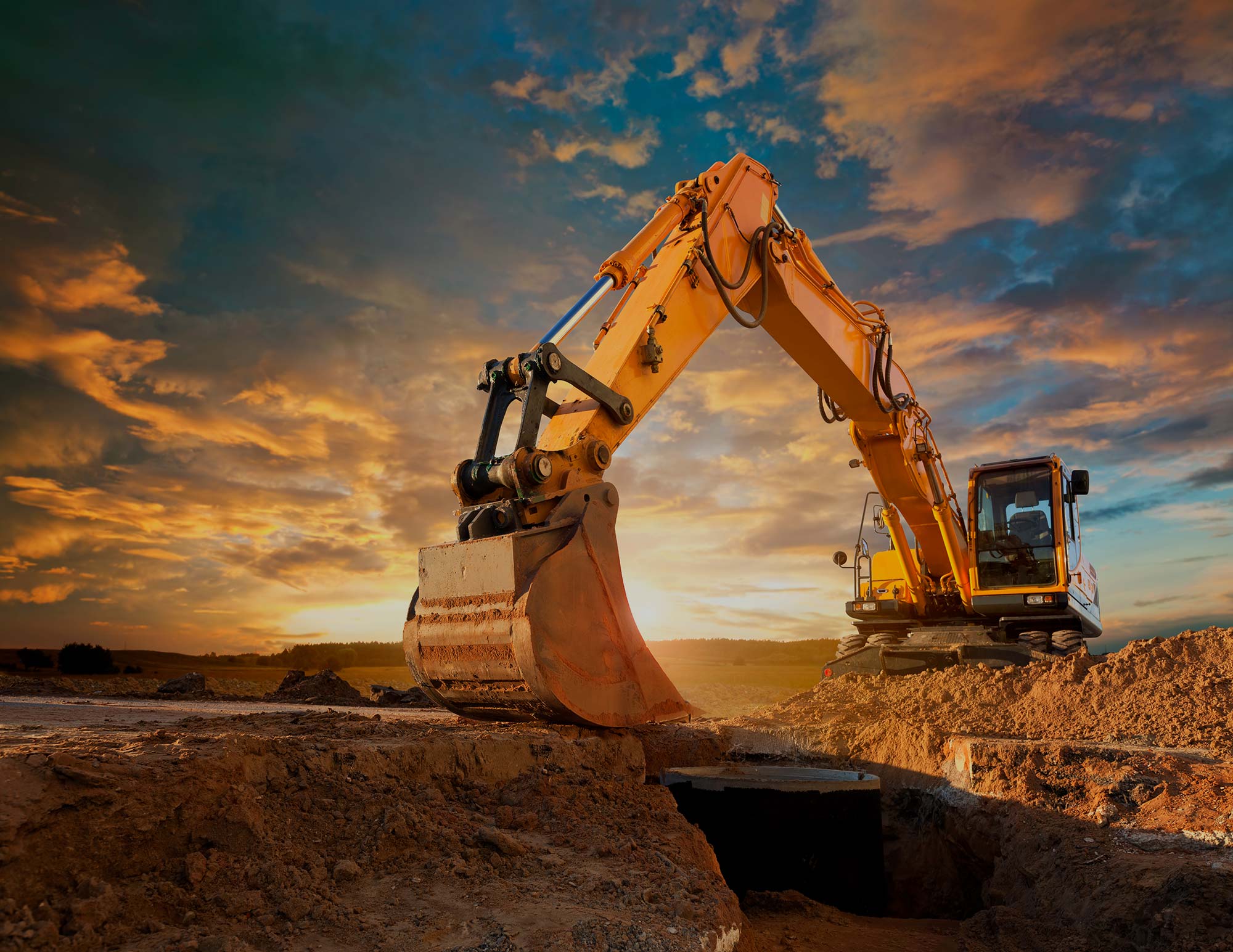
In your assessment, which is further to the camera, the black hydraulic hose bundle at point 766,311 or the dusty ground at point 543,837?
the black hydraulic hose bundle at point 766,311

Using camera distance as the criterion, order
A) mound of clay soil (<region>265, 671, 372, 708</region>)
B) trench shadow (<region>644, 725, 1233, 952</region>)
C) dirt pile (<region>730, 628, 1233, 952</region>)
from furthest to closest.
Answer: mound of clay soil (<region>265, 671, 372, 708</region>) < dirt pile (<region>730, 628, 1233, 952</region>) < trench shadow (<region>644, 725, 1233, 952</region>)

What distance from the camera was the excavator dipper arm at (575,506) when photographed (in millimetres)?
4707

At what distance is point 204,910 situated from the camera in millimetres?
2820

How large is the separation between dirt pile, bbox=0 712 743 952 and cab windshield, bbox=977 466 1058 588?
758 cm

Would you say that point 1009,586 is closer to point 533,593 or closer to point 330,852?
point 533,593

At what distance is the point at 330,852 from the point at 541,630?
1.61 meters

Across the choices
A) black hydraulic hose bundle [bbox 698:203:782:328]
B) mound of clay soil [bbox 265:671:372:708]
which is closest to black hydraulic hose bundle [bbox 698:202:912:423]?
black hydraulic hose bundle [bbox 698:203:782:328]

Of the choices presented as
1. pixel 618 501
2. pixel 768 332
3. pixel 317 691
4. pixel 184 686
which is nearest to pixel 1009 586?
pixel 768 332

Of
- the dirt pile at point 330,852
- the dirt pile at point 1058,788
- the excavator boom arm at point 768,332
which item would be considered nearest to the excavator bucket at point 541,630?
the dirt pile at point 330,852

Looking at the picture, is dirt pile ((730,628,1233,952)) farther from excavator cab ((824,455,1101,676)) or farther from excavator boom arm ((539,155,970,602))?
excavator boom arm ((539,155,970,602))

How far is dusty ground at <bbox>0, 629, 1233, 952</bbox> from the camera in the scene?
9.32 ft

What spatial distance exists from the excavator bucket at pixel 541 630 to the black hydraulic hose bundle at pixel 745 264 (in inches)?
94.5

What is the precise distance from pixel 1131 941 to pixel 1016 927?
0.88m

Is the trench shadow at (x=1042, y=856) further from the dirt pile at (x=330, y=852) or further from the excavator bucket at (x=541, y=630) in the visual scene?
the dirt pile at (x=330, y=852)
